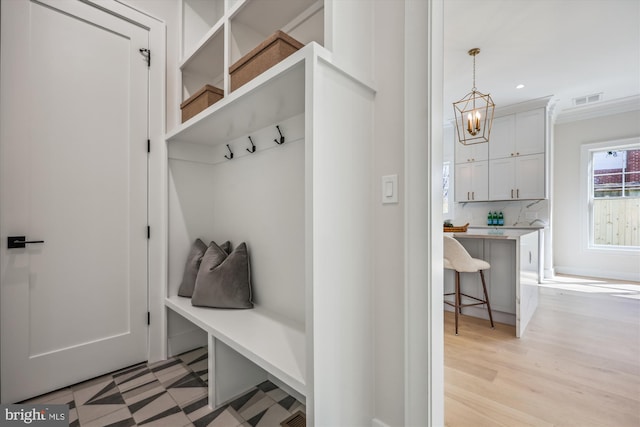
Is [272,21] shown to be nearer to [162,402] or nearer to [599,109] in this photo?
[162,402]

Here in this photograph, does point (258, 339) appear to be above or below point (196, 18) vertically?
below

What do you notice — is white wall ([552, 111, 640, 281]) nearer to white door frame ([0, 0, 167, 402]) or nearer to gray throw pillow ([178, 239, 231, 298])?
gray throw pillow ([178, 239, 231, 298])

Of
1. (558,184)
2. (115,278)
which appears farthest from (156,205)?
(558,184)

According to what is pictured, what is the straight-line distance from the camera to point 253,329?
4.98 ft

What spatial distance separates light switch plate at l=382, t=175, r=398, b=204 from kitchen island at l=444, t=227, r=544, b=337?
188cm

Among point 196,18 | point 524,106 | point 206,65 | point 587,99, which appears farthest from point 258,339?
point 587,99

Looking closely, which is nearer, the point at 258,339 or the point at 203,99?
the point at 258,339

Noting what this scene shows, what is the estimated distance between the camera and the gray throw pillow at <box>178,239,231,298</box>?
2.08 metres

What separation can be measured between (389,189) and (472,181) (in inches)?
186

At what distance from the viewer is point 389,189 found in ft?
4.17

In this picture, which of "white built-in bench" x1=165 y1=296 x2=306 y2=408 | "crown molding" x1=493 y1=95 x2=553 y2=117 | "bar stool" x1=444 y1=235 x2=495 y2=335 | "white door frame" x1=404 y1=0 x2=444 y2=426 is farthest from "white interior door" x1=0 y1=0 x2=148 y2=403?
"crown molding" x1=493 y1=95 x2=553 y2=117

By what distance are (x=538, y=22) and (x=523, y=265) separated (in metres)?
2.29

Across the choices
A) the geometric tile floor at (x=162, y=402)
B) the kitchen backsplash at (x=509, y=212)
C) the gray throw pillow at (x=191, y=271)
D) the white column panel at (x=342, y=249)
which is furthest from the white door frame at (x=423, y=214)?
the kitchen backsplash at (x=509, y=212)

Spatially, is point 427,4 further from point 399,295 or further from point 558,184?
point 558,184
